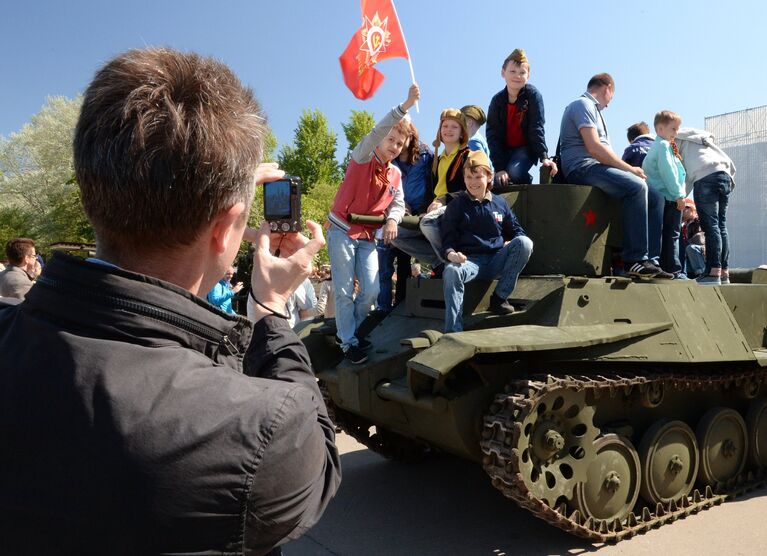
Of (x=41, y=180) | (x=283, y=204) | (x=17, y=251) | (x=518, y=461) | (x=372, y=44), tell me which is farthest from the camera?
(x=41, y=180)

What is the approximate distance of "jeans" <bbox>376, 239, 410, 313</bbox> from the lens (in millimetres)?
6188

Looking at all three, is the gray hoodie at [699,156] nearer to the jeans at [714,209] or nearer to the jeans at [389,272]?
the jeans at [714,209]

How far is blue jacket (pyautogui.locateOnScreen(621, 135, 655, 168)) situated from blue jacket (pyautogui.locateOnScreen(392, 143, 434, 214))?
2092 millimetres

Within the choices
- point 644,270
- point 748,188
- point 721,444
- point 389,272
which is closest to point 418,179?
point 389,272

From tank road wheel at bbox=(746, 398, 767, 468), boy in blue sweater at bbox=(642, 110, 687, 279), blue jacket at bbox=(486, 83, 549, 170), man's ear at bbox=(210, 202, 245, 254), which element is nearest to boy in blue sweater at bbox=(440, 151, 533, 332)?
blue jacket at bbox=(486, 83, 549, 170)

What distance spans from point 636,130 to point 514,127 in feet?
6.30

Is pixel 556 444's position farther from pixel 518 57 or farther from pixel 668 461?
pixel 518 57

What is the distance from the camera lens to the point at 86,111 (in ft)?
4.01

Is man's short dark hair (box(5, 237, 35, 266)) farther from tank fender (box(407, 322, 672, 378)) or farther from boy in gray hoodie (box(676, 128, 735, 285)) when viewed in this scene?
boy in gray hoodie (box(676, 128, 735, 285))

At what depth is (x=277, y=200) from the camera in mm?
2029

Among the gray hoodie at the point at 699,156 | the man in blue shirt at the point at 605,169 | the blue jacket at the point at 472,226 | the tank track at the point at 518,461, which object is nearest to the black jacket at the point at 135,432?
the tank track at the point at 518,461

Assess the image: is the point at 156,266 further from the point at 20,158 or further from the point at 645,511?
the point at 20,158

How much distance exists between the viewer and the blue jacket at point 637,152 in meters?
6.87

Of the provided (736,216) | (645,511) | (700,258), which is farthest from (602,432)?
(736,216)
